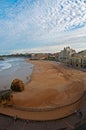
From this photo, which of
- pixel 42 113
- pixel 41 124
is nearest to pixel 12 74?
pixel 42 113

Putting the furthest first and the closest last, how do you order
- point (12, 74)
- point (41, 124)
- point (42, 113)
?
point (12, 74) → point (42, 113) → point (41, 124)

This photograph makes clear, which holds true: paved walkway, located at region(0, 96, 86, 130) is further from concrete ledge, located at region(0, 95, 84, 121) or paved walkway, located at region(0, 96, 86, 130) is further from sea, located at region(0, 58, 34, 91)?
sea, located at region(0, 58, 34, 91)

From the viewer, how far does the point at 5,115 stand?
48.4 feet

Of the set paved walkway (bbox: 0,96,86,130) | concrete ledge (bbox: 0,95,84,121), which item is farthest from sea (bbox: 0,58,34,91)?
paved walkway (bbox: 0,96,86,130)

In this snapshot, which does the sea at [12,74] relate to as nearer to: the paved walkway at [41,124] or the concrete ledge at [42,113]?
the concrete ledge at [42,113]

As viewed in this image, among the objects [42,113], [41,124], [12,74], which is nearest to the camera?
[41,124]

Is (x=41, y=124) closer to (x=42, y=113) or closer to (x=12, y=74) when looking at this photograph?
(x=42, y=113)

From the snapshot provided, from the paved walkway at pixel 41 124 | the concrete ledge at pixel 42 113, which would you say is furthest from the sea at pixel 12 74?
the paved walkway at pixel 41 124

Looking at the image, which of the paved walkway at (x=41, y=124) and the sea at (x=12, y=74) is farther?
the sea at (x=12, y=74)

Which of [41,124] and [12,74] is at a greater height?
[41,124]

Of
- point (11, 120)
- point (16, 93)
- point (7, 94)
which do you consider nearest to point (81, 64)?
point (16, 93)

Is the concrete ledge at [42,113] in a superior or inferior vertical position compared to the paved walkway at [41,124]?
inferior

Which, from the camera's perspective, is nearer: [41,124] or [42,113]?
[41,124]

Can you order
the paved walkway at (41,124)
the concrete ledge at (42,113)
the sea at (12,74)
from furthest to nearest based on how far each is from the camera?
the sea at (12,74) → the concrete ledge at (42,113) → the paved walkway at (41,124)
